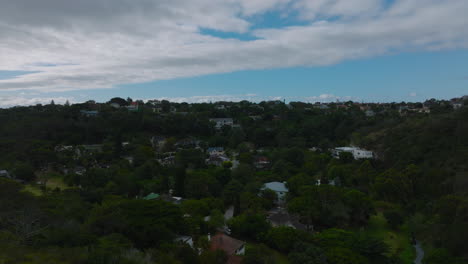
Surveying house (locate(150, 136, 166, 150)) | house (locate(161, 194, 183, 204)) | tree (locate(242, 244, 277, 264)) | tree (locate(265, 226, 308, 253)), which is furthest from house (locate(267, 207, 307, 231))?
house (locate(150, 136, 166, 150))

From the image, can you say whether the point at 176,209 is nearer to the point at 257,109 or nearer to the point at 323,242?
the point at 323,242

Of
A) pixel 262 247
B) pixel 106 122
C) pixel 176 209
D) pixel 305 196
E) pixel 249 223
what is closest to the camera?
pixel 262 247

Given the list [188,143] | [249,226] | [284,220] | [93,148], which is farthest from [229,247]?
[188,143]

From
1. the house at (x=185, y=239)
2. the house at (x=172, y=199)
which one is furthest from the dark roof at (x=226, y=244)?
the house at (x=172, y=199)

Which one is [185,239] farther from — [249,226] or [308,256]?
[308,256]

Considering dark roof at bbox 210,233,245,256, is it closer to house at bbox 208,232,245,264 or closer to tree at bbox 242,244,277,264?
house at bbox 208,232,245,264

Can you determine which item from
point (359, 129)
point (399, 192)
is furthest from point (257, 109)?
point (399, 192)

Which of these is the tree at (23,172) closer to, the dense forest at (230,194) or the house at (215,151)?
the dense forest at (230,194)
